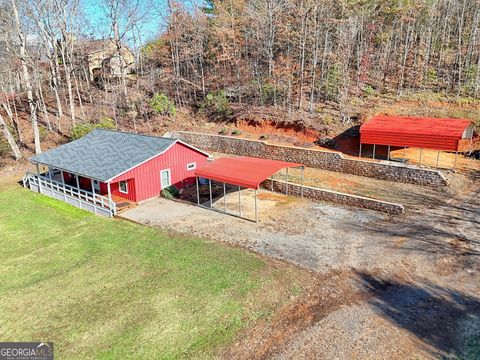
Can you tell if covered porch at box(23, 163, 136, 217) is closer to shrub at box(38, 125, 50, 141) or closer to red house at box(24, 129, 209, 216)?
red house at box(24, 129, 209, 216)

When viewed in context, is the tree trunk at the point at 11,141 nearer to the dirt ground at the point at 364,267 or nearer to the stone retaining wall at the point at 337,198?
the dirt ground at the point at 364,267

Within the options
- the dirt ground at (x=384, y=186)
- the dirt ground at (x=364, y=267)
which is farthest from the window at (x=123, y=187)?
the dirt ground at (x=384, y=186)

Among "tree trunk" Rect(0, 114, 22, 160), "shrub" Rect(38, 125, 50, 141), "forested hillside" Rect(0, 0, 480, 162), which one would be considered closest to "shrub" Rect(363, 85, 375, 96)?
"forested hillside" Rect(0, 0, 480, 162)

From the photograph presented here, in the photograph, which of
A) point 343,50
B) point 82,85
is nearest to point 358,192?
point 343,50

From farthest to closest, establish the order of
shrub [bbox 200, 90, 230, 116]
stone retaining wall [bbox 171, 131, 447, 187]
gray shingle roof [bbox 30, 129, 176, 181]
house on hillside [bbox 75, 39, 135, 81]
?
house on hillside [bbox 75, 39, 135, 81] < shrub [bbox 200, 90, 230, 116] < stone retaining wall [bbox 171, 131, 447, 187] < gray shingle roof [bbox 30, 129, 176, 181]

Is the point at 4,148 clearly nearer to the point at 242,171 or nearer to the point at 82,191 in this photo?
the point at 82,191

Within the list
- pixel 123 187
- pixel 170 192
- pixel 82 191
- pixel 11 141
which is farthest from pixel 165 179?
pixel 11 141
